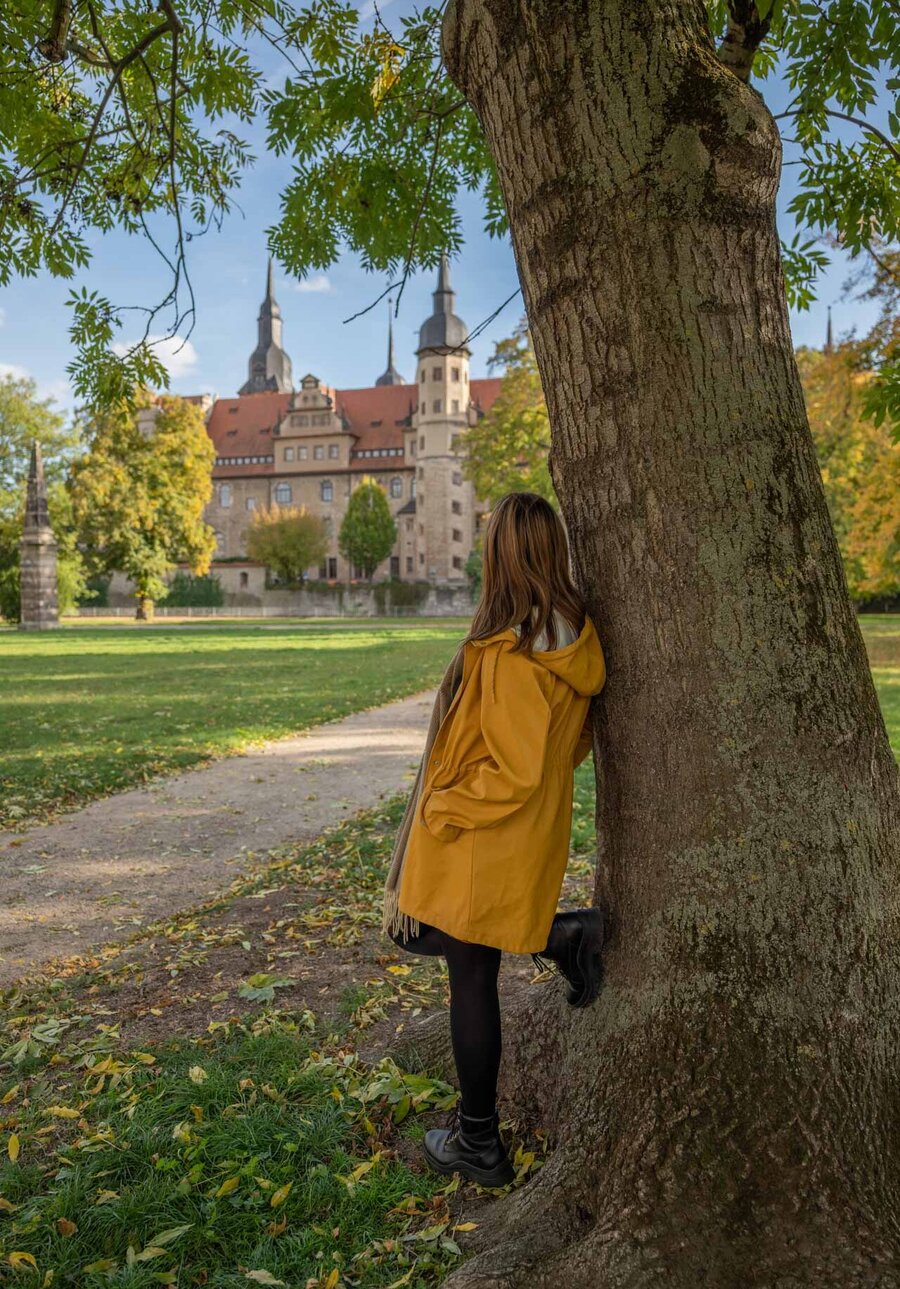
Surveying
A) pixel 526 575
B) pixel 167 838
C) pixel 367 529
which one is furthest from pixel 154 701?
pixel 367 529

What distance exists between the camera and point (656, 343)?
Result: 2.22 metres

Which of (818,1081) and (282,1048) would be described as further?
(282,1048)

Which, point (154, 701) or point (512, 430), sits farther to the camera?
point (512, 430)

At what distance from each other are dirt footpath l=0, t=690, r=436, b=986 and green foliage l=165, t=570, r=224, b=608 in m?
56.7

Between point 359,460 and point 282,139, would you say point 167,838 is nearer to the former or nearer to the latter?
point 282,139

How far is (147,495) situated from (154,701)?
106 ft

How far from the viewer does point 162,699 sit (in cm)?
1427

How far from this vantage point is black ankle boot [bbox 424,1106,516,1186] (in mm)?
2488

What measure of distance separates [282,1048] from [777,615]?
2.32 meters

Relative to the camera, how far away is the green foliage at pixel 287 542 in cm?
6231

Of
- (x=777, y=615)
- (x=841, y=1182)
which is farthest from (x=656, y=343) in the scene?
(x=841, y=1182)

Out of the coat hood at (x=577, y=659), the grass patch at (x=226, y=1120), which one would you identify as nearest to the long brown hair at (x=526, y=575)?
the coat hood at (x=577, y=659)

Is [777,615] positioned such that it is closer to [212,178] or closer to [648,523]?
[648,523]

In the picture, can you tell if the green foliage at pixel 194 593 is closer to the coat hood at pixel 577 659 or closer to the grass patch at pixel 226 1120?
the grass patch at pixel 226 1120
